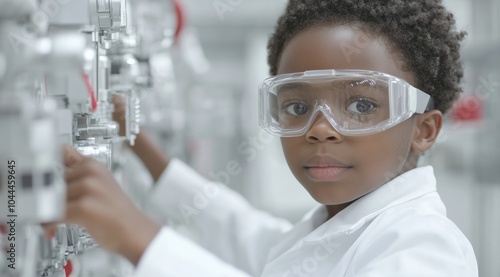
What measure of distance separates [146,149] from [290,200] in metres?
3.38

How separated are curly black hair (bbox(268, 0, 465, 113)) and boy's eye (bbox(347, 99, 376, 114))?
100mm

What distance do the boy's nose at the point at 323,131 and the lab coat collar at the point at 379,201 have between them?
125mm

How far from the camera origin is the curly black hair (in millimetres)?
952

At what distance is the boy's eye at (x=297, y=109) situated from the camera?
37.8 inches

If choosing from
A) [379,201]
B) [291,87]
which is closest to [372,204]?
[379,201]

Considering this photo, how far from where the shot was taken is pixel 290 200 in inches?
183

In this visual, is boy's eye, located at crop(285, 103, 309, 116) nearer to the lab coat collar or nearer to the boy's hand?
the lab coat collar

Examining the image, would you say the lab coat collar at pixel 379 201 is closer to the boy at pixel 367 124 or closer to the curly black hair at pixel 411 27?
the boy at pixel 367 124

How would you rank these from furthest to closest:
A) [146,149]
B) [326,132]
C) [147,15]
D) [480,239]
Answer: [480,239], [147,15], [146,149], [326,132]

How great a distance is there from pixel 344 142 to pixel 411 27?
0.24 meters

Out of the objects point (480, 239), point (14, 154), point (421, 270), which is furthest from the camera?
point (480, 239)

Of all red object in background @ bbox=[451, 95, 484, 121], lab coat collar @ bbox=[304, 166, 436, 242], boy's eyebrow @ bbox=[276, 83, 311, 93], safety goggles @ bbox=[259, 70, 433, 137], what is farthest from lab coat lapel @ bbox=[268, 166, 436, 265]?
red object in background @ bbox=[451, 95, 484, 121]

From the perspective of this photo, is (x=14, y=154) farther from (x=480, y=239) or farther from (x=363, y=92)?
(x=480, y=239)

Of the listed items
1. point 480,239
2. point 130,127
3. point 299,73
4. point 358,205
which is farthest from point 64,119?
point 480,239
